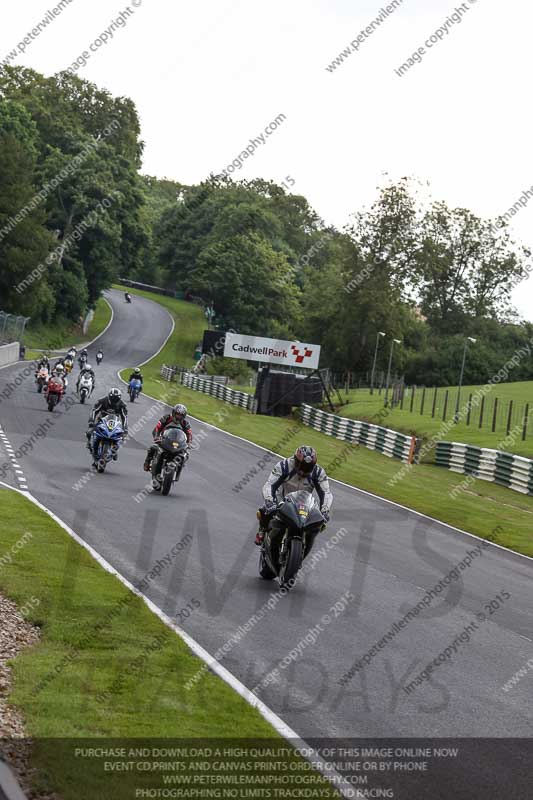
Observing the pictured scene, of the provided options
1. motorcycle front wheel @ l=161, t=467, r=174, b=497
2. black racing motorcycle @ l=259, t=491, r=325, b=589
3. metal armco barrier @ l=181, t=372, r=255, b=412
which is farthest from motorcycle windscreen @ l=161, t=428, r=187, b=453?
metal armco barrier @ l=181, t=372, r=255, b=412

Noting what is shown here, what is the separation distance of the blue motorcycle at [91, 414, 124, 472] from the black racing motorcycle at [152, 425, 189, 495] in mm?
1911

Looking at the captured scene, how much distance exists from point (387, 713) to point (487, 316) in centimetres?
10013

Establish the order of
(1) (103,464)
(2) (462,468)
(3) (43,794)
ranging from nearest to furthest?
(3) (43,794) → (1) (103,464) → (2) (462,468)

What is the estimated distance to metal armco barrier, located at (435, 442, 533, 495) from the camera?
3095 centimetres

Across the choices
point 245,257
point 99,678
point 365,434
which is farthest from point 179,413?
point 245,257

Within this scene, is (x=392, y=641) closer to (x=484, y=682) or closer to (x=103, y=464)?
(x=484, y=682)

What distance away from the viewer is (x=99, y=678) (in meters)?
7.67

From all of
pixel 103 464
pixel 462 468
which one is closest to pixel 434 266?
pixel 462 468

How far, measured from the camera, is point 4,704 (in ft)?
22.5

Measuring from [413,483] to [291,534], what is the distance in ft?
61.7

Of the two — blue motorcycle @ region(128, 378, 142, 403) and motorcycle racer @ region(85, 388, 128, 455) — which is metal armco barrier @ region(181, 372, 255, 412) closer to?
blue motorcycle @ region(128, 378, 142, 403)

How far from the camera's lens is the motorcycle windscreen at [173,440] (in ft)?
65.6

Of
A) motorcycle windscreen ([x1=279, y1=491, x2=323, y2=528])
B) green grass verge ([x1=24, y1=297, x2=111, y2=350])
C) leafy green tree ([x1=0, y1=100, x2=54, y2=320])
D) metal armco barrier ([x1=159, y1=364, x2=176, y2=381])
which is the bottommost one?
metal armco barrier ([x1=159, y1=364, x2=176, y2=381])

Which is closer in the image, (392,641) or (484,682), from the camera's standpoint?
(484,682)
